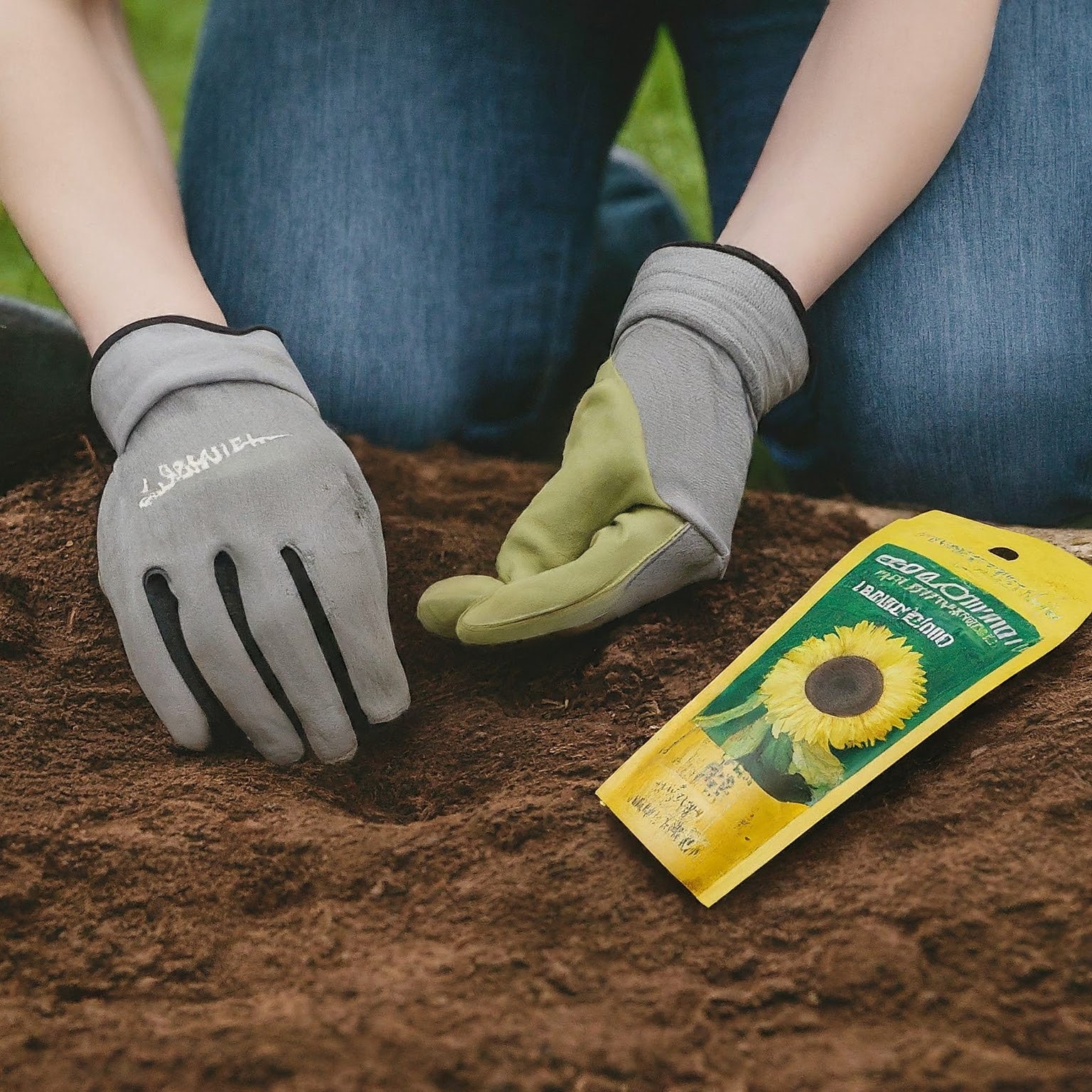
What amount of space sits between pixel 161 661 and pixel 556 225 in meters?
1.02

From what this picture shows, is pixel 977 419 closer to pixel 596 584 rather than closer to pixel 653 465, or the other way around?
pixel 653 465

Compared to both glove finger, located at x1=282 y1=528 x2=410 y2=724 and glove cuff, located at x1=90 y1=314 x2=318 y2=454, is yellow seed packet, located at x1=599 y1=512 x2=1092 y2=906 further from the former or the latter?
glove cuff, located at x1=90 y1=314 x2=318 y2=454

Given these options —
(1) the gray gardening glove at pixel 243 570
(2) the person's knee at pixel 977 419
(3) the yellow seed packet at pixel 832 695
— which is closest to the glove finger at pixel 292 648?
(1) the gray gardening glove at pixel 243 570

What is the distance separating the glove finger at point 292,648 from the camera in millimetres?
904

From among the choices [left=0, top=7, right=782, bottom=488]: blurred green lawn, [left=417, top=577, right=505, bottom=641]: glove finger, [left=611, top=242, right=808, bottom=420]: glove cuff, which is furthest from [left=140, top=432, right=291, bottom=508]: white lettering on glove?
[left=0, top=7, right=782, bottom=488]: blurred green lawn

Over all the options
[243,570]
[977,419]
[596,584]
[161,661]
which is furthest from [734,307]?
[161,661]

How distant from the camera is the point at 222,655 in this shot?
0.91m

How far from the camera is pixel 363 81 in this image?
4.96ft

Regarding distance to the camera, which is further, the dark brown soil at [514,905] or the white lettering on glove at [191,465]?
the white lettering on glove at [191,465]

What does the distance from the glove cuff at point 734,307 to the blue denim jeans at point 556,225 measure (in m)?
0.29

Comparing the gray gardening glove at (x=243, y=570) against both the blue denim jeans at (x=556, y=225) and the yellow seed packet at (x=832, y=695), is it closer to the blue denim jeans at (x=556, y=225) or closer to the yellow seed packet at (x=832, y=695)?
the yellow seed packet at (x=832, y=695)

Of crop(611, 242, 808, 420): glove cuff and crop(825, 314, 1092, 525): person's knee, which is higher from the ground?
crop(611, 242, 808, 420): glove cuff

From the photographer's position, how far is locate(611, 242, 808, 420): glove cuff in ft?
3.50

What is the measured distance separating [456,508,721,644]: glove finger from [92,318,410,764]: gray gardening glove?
109mm
